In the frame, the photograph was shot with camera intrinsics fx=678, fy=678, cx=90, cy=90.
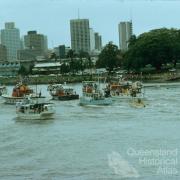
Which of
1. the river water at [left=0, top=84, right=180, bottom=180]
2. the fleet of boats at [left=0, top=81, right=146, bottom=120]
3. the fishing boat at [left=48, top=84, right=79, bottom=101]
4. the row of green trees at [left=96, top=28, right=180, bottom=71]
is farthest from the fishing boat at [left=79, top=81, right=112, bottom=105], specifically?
the row of green trees at [left=96, top=28, right=180, bottom=71]

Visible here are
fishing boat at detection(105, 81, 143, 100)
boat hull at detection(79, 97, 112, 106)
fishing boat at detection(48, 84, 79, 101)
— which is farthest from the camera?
fishing boat at detection(48, 84, 79, 101)

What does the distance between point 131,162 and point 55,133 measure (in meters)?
14.6

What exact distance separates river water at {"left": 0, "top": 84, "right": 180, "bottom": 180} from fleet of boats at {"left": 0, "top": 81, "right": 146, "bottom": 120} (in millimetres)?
1176

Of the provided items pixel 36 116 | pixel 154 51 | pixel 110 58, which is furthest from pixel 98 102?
pixel 110 58

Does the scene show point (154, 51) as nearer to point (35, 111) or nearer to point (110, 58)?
point (110, 58)

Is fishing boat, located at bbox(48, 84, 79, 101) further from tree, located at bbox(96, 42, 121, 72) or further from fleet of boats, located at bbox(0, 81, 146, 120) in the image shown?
tree, located at bbox(96, 42, 121, 72)

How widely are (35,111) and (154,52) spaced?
9050 cm

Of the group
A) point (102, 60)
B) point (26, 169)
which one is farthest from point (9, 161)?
point (102, 60)

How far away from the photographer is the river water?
29.9 meters

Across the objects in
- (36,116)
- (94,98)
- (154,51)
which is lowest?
(36,116)

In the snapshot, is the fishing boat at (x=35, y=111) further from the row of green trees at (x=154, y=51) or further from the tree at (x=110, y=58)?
the tree at (x=110, y=58)

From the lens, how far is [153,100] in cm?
7400

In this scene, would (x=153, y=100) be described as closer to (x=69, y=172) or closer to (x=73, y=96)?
(x=73, y=96)

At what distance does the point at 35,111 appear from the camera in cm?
5444
